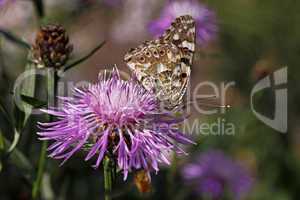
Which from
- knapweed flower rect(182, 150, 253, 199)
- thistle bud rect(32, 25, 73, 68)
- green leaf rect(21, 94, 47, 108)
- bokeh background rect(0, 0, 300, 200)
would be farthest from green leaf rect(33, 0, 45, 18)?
knapweed flower rect(182, 150, 253, 199)

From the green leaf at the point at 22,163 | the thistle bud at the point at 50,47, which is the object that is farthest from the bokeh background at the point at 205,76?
the thistle bud at the point at 50,47

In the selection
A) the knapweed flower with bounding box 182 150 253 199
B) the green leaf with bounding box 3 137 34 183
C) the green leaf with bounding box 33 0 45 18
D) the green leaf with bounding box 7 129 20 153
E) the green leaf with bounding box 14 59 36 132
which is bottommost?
the knapweed flower with bounding box 182 150 253 199

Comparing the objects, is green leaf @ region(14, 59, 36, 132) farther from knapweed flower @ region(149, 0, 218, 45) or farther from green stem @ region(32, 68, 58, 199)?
knapweed flower @ region(149, 0, 218, 45)

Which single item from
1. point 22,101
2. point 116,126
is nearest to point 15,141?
point 22,101

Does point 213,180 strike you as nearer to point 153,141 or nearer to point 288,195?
point 288,195

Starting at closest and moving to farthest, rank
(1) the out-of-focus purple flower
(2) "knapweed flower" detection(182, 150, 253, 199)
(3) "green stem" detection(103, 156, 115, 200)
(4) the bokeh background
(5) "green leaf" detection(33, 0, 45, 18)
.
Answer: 1. (3) "green stem" detection(103, 156, 115, 200)
2. (5) "green leaf" detection(33, 0, 45, 18)
3. (4) the bokeh background
4. (1) the out-of-focus purple flower
5. (2) "knapweed flower" detection(182, 150, 253, 199)

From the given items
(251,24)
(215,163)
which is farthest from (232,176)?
(251,24)
